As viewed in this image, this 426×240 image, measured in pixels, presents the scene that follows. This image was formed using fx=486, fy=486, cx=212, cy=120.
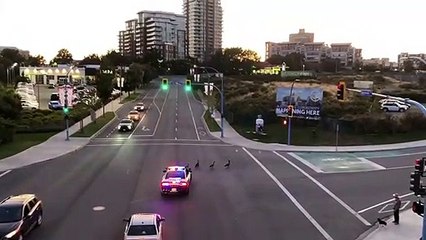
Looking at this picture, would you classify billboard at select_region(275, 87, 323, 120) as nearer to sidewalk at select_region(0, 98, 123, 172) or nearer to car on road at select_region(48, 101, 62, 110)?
sidewalk at select_region(0, 98, 123, 172)

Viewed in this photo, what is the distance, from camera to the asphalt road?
19.7 metres

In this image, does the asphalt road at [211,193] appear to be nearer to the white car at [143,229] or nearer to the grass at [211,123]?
the white car at [143,229]

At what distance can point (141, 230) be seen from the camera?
16.6 meters

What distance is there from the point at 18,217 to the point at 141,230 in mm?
4696

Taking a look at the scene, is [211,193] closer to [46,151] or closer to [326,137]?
[46,151]

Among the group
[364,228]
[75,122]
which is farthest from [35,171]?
[75,122]

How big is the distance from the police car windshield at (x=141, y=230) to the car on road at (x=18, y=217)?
4.02m

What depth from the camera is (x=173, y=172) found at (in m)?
25.9

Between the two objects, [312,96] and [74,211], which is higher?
[312,96]

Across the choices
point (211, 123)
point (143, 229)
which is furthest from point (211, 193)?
point (211, 123)

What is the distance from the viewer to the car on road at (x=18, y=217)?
16.7 metres

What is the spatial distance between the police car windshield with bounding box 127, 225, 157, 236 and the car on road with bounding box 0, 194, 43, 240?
402cm

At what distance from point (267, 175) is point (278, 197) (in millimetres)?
5894

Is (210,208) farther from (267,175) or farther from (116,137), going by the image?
(116,137)
